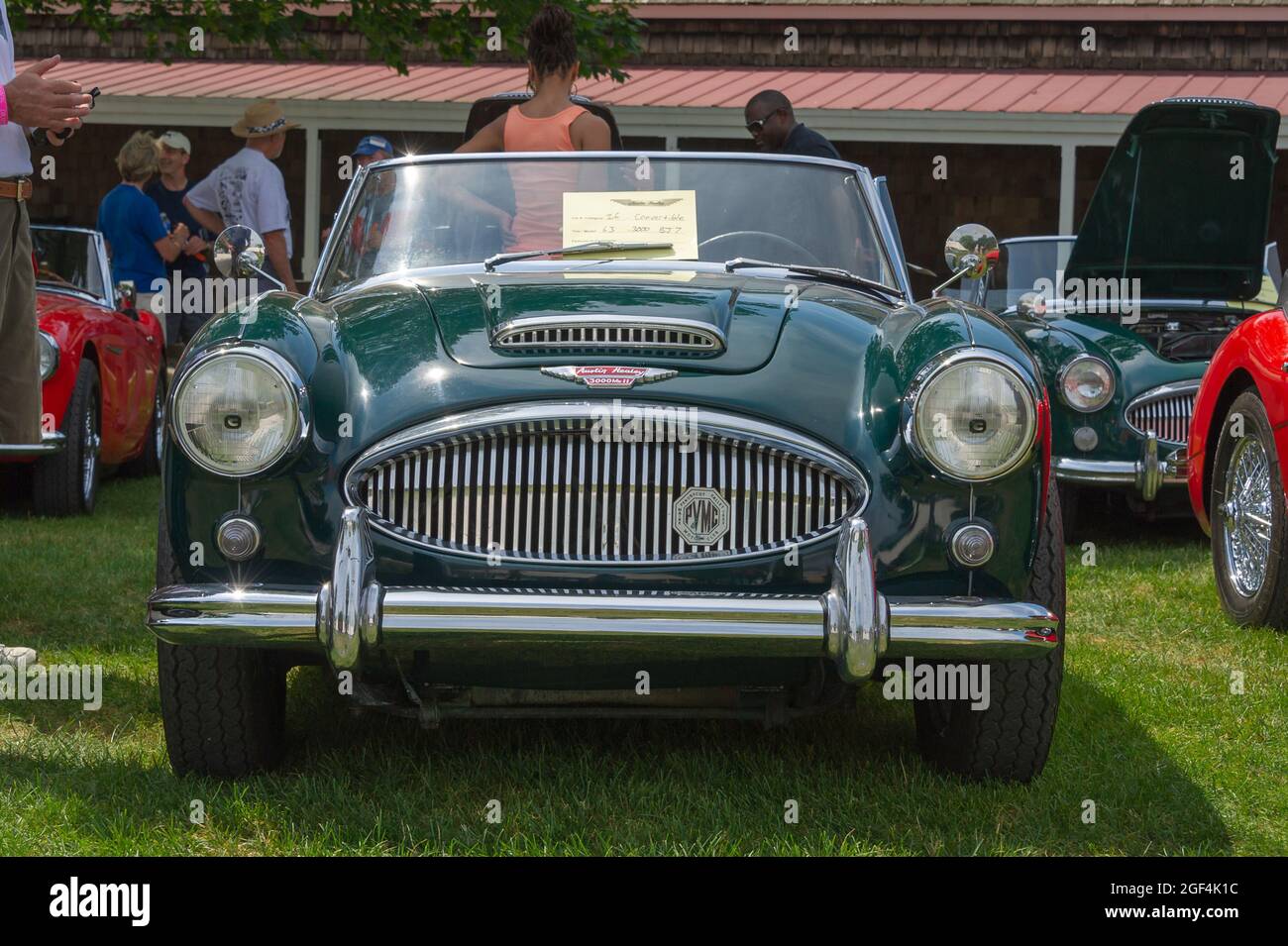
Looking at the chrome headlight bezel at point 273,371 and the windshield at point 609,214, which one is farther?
the windshield at point 609,214

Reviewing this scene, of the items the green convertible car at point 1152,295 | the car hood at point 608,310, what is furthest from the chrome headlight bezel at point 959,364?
the green convertible car at point 1152,295

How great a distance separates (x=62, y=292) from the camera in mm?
8188

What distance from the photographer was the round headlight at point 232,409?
10.7 feet

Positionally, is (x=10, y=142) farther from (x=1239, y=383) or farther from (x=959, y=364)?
(x=1239, y=383)

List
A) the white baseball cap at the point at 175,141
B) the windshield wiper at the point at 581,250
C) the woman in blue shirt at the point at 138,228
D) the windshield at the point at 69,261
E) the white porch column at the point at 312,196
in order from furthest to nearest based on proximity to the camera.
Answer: the white porch column at the point at 312,196
the white baseball cap at the point at 175,141
the woman in blue shirt at the point at 138,228
the windshield at the point at 69,261
the windshield wiper at the point at 581,250

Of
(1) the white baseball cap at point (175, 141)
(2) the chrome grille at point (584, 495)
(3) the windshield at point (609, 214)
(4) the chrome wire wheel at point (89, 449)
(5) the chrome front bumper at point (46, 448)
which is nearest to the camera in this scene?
(2) the chrome grille at point (584, 495)

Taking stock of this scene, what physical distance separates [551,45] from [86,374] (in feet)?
11.4

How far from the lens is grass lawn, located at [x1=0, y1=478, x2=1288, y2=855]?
3.26 m

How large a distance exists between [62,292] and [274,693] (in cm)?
524

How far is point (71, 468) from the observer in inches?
294

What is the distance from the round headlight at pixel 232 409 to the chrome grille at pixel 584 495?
26 cm

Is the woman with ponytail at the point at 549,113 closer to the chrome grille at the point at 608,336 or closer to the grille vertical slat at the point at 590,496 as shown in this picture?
the chrome grille at the point at 608,336
